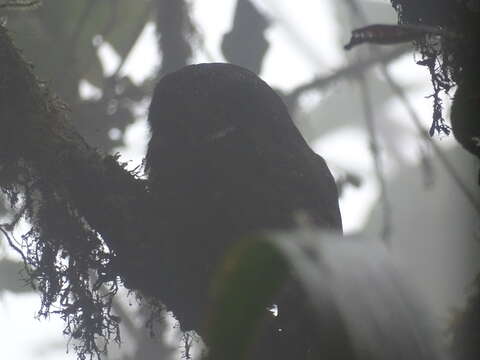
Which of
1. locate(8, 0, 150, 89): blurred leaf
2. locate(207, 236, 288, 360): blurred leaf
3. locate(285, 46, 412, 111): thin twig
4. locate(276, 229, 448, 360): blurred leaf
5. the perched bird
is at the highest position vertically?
locate(8, 0, 150, 89): blurred leaf

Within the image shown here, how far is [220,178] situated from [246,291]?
116 centimetres

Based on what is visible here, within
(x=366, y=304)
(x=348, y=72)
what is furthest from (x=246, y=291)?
(x=348, y=72)

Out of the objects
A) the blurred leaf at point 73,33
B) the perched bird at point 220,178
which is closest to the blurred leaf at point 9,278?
the blurred leaf at point 73,33

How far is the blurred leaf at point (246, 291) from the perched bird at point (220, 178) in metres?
0.70

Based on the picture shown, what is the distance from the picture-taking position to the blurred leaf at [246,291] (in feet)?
3.31

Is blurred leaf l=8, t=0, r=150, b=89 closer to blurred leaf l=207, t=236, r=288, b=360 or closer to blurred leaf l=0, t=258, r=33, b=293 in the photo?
blurred leaf l=0, t=258, r=33, b=293

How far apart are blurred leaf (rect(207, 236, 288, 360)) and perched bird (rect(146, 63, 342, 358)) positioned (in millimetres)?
702

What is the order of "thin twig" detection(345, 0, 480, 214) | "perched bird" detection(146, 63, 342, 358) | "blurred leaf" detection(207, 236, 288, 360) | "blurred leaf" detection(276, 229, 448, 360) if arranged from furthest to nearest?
"thin twig" detection(345, 0, 480, 214) → "perched bird" detection(146, 63, 342, 358) → "blurred leaf" detection(207, 236, 288, 360) → "blurred leaf" detection(276, 229, 448, 360)

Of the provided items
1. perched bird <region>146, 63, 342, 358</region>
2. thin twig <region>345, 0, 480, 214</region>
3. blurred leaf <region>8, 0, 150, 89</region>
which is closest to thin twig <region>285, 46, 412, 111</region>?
thin twig <region>345, 0, 480, 214</region>

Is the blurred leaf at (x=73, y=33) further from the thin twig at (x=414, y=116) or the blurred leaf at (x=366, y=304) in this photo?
the blurred leaf at (x=366, y=304)

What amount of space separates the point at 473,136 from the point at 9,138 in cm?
125

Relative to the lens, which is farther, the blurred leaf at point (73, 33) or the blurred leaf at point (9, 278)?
the blurred leaf at point (73, 33)

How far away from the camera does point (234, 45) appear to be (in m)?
3.89

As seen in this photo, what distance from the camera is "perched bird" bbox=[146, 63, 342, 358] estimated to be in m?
2.00
